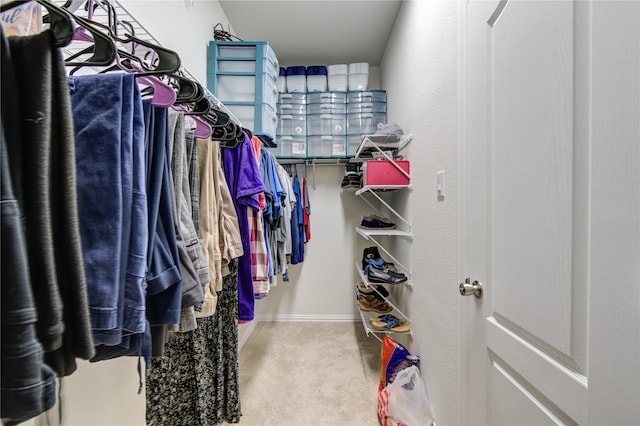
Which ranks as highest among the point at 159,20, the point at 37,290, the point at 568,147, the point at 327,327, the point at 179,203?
the point at 159,20

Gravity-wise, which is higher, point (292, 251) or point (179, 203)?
point (179, 203)

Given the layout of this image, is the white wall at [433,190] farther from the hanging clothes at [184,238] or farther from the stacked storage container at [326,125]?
the hanging clothes at [184,238]

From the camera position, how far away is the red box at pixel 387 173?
5.55ft

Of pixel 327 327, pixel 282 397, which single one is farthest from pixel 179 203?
pixel 327 327

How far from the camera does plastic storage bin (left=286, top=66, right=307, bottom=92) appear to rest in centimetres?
244

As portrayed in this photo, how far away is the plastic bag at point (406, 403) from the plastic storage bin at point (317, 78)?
2.40 m

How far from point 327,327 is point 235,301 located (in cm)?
172

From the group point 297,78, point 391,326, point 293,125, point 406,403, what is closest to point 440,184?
point 391,326

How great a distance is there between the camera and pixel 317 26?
206 cm

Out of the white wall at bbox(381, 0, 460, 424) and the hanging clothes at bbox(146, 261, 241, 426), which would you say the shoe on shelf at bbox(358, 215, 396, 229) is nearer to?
the white wall at bbox(381, 0, 460, 424)

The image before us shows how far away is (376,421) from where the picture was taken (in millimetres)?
1420

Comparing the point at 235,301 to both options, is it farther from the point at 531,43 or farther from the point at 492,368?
the point at 531,43

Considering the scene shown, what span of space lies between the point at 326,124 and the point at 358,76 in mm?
550

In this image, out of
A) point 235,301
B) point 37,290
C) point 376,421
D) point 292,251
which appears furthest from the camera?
point 292,251
